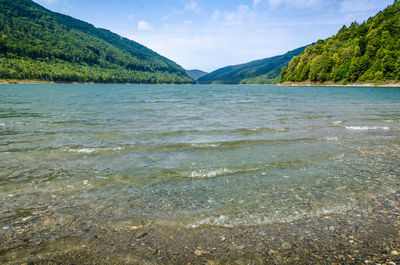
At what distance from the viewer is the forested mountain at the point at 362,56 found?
325 ft

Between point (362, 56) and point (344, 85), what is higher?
point (362, 56)

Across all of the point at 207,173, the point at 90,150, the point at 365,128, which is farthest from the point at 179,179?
the point at 365,128

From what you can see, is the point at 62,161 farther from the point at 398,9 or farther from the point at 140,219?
the point at 398,9

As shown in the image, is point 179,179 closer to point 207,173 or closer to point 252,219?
point 207,173

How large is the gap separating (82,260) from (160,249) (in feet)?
4.21

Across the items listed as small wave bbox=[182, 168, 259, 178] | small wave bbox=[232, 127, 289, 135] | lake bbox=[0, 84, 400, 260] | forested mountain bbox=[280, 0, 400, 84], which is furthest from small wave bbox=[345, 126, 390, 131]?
forested mountain bbox=[280, 0, 400, 84]

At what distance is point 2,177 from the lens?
22.6ft

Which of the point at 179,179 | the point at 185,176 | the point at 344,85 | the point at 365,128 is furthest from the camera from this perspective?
the point at 344,85

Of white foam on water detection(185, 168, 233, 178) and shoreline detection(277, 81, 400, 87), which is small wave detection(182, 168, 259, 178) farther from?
shoreline detection(277, 81, 400, 87)

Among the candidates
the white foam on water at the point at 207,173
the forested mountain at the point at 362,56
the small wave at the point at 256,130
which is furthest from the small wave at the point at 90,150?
the forested mountain at the point at 362,56

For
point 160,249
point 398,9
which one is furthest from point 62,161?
point 398,9

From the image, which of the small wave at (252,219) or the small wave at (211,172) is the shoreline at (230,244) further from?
the small wave at (211,172)

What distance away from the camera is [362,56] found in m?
115

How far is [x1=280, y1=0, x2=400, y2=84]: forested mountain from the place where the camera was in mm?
99044
